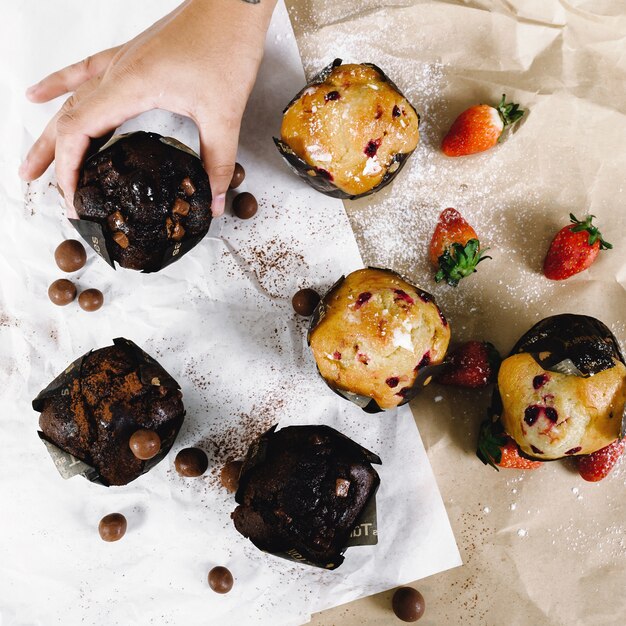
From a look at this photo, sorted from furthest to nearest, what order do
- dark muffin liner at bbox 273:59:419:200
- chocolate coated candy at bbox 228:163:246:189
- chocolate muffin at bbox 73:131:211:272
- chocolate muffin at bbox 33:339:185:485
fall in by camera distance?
chocolate coated candy at bbox 228:163:246:189 → dark muffin liner at bbox 273:59:419:200 → chocolate muffin at bbox 33:339:185:485 → chocolate muffin at bbox 73:131:211:272

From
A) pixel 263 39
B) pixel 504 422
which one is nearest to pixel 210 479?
pixel 504 422

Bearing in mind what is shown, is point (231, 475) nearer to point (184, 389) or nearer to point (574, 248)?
point (184, 389)

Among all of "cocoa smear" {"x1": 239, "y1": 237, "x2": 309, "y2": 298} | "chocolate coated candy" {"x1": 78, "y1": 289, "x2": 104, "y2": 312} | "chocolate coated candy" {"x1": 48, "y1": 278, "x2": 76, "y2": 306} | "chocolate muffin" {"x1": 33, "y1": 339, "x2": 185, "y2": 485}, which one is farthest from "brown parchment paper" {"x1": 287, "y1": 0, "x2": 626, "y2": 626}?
"chocolate coated candy" {"x1": 48, "y1": 278, "x2": 76, "y2": 306}

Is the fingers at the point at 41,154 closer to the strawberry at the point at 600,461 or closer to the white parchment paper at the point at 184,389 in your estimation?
the white parchment paper at the point at 184,389

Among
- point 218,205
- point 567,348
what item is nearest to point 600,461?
point 567,348

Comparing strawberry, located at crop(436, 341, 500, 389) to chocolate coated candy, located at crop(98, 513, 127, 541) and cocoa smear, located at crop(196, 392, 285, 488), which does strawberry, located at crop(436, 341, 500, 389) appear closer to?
cocoa smear, located at crop(196, 392, 285, 488)

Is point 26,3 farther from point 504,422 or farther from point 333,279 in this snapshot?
point 504,422

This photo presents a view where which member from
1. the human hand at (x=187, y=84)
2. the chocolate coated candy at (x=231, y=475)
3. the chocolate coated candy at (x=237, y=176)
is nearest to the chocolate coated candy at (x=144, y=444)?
the chocolate coated candy at (x=231, y=475)

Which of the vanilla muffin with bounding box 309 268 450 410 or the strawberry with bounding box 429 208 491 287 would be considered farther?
the strawberry with bounding box 429 208 491 287
